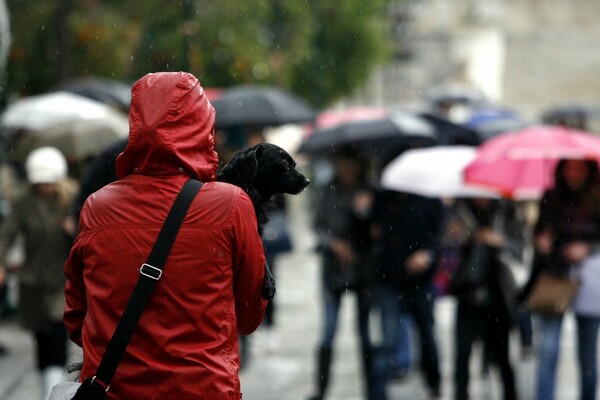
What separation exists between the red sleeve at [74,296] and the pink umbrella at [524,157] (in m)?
4.44

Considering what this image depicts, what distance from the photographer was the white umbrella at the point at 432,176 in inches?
325

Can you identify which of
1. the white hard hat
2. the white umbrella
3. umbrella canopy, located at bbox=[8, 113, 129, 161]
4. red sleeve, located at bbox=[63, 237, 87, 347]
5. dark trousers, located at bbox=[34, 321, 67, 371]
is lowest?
dark trousers, located at bbox=[34, 321, 67, 371]

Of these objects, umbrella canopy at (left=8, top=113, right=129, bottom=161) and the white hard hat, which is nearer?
the white hard hat

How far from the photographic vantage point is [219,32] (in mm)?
20562

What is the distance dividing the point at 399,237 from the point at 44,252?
8.25 feet

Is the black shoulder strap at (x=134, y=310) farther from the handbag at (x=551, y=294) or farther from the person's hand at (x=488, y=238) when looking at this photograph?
the person's hand at (x=488, y=238)

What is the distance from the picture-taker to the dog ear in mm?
3740

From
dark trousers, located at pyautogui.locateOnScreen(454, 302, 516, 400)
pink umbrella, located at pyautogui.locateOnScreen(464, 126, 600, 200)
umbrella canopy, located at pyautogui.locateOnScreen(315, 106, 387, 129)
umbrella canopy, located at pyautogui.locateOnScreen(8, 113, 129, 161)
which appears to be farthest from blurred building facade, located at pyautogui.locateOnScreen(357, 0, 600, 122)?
dark trousers, located at pyautogui.locateOnScreen(454, 302, 516, 400)

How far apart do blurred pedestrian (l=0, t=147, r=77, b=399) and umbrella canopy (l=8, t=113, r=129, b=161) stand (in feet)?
5.98

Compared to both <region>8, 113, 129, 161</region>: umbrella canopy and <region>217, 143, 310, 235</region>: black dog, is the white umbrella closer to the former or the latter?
<region>8, 113, 129, 161</region>: umbrella canopy

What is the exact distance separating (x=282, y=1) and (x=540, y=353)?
1987 cm

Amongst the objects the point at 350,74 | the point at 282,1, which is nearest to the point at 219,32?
the point at 282,1

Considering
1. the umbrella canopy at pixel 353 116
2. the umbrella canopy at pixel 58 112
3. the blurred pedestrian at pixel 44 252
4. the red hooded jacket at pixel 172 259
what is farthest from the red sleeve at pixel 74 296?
the umbrella canopy at pixel 58 112

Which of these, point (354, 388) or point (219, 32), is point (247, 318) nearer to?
point (354, 388)
